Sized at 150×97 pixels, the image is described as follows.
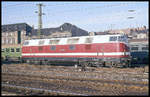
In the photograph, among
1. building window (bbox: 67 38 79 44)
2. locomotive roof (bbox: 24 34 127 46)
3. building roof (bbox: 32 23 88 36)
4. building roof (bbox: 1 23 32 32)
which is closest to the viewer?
locomotive roof (bbox: 24 34 127 46)

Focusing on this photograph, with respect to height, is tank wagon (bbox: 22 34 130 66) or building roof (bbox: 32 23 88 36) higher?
building roof (bbox: 32 23 88 36)

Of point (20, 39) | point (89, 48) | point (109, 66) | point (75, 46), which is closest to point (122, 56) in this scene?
point (109, 66)

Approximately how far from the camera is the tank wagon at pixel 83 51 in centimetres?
2366

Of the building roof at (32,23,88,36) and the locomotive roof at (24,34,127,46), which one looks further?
the building roof at (32,23,88,36)

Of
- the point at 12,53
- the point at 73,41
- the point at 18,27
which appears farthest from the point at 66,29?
the point at 73,41

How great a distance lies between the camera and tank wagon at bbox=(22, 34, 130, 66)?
77.6 ft

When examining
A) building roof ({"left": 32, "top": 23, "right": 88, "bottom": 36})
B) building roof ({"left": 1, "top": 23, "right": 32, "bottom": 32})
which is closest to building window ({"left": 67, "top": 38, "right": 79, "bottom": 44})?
building roof ({"left": 32, "top": 23, "right": 88, "bottom": 36})

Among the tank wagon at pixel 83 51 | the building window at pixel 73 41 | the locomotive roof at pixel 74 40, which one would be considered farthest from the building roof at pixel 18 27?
the building window at pixel 73 41

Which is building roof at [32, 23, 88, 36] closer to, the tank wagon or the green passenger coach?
the green passenger coach

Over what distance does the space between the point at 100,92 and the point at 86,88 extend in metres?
1.34

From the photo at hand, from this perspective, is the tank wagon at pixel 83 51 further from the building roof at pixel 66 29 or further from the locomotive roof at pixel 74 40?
the building roof at pixel 66 29

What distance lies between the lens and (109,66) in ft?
82.0

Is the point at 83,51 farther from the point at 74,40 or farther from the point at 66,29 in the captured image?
the point at 66,29

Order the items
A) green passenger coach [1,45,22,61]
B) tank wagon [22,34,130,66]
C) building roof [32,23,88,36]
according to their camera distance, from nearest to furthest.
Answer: tank wagon [22,34,130,66] < green passenger coach [1,45,22,61] < building roof [32,23,88,36]
